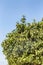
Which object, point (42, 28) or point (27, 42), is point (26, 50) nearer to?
point (27, 42)

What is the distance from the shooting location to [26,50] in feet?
89.8

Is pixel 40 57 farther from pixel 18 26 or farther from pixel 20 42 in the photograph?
pixel 18 26

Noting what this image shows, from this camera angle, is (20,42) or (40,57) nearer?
(40,57)

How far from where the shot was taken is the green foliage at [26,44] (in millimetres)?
26656

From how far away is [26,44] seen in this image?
2736 cm

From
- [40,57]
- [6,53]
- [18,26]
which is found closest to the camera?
[40,57]

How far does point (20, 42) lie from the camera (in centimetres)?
2822

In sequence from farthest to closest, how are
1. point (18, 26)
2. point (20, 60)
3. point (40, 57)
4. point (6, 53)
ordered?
1. point (6, 53)
2. point (18, 26)
3. point (20, 60)
4. point (40, 57)

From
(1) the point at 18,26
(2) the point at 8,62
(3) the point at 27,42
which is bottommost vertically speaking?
(2) the point at 8,62

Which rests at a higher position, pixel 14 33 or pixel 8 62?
pixel 14 33

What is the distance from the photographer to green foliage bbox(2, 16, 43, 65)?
26656 millimetres

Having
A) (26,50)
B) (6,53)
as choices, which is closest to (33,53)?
(26,50)

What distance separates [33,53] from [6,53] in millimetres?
6113

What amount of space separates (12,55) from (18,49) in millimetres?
2236
